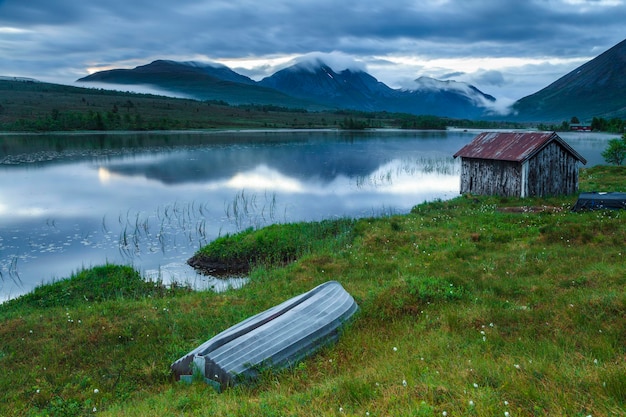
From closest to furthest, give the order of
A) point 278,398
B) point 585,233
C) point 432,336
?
1. point 278,398
2. point 432,336
3. point 585,233

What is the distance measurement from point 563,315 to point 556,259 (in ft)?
21.1

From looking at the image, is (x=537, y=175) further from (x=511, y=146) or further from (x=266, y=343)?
(x=266, y=343)

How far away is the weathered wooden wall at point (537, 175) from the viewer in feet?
103

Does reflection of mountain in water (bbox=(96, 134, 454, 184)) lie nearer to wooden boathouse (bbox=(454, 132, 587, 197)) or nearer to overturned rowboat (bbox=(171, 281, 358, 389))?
wooden boathouse (bbox=(454, 132, 587, 197))

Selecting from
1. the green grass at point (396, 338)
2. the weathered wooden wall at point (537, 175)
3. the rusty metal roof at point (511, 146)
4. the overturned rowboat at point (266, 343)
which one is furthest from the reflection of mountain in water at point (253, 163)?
the overturned rowboat at point (266, 343)

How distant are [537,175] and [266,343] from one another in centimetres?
2852

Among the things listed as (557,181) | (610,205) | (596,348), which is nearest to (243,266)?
(596,348)

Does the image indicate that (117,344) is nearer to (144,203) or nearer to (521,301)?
(521,301)

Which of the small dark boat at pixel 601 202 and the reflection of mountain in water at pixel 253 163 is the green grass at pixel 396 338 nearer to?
the small dark boat at pixel 601 202

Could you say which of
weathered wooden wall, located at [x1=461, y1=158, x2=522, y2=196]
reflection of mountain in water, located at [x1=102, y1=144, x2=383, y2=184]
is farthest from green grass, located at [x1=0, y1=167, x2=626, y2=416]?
reflection of mountain in water, located at [x1=102, y1=144, x2=383, y2=184]

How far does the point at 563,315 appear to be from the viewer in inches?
375

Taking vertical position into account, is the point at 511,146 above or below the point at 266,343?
above

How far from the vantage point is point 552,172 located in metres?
32.1

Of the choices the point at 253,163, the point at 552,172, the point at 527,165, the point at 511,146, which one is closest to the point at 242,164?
the point at 253,163
